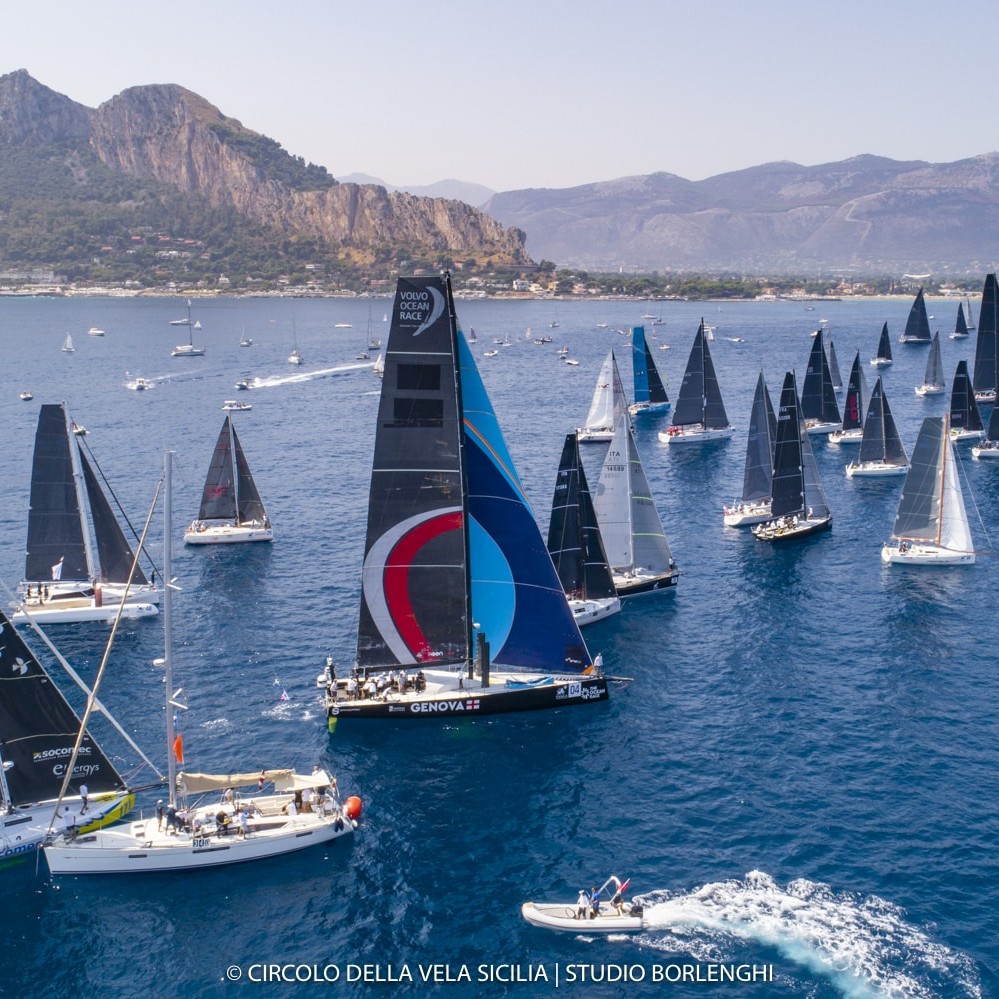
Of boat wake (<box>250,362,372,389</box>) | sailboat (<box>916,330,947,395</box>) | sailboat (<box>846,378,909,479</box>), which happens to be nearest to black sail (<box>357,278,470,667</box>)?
sailboat (<box>846,378,909,479</box>)

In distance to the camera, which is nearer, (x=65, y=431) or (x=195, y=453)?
(x=65, y=431)

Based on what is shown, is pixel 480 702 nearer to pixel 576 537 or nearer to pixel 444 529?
pixel 444 529

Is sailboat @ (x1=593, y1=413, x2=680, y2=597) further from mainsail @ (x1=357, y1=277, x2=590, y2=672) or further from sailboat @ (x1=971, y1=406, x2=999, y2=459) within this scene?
sailboat @ (x1=971, y1=406, x2=999, y2=459)

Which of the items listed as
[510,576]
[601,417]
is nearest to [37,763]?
[510,576]

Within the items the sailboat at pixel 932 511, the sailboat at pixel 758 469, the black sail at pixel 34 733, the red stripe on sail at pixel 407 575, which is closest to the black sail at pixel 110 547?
the red stripe on sail at pixel 407 575

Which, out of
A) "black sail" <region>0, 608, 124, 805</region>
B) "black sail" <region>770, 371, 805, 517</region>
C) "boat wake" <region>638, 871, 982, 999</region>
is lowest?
"boat wake" <region>638, 871, 982, 999</region>

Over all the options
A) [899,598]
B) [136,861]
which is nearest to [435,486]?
[136,861]

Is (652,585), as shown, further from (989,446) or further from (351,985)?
(989,446)
